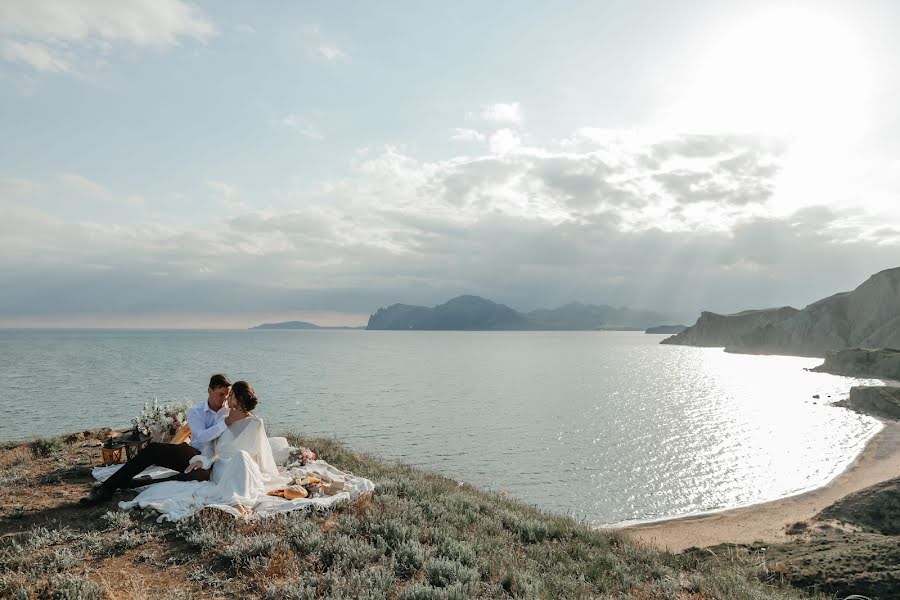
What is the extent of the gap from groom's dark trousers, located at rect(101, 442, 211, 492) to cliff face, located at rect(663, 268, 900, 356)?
5241 inches

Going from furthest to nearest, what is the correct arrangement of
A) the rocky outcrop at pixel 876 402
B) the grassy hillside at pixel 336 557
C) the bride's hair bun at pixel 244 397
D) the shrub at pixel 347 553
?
the rocky outcrop at pixel 876 402 < the bride's hair bun at pixel 244 397 < the shrub at pixel 347 553 < the grassy hillside at pixel 336 557

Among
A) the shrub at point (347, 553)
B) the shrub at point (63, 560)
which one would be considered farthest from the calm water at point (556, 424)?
the shrub at point (63, 560)

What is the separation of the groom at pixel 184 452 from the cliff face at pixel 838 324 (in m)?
133

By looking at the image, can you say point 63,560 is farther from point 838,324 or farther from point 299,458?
point 838,324

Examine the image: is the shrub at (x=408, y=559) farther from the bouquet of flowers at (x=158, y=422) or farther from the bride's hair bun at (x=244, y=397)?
the bouquet of flowers at (x=158, y=422)

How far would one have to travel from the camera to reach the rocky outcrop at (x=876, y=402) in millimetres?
54869

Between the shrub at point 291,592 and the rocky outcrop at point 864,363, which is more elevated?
the shrub at point 291,592

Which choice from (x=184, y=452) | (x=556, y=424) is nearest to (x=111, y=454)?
(x=184, y=452)

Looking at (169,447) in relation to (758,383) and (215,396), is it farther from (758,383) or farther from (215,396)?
(758,383)

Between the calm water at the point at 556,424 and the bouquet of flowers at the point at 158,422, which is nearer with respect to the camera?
the bouquet of flowers at the point at 158,422

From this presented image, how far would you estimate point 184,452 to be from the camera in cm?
1068

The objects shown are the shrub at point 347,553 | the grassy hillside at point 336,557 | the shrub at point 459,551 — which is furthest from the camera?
the shrub at point 459,551

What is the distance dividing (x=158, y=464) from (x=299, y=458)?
151 inches

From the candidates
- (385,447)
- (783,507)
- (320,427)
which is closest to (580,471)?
(783,507)
